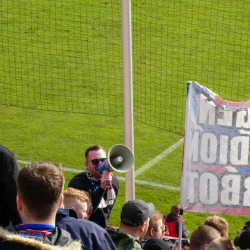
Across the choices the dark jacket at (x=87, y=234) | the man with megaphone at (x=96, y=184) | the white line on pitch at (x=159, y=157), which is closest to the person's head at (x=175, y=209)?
the man with megaphone at (x=96, y=184)

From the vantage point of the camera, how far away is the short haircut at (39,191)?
2217 mm

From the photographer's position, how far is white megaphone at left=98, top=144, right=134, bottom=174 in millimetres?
3830

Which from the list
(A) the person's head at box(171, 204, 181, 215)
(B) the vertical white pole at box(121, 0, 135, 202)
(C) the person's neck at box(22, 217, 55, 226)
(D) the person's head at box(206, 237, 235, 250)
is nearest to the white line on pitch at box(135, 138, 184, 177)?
(A) the person's head at box(171, 204, 181, 215)

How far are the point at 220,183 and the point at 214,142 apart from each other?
39 cm

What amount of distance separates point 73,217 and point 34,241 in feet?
1.98

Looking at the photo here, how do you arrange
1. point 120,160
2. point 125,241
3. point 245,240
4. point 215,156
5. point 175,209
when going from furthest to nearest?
point 175,209, point 215,156, point 120,160, point 245,240, point 125,241

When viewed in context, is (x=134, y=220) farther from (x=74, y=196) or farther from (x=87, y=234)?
(x=87, y=234)

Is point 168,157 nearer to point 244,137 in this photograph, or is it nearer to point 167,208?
point 167,208

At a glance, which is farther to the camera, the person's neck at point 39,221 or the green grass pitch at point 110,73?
the green grass pitch at point 110,73

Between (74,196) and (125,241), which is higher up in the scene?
(74,196)

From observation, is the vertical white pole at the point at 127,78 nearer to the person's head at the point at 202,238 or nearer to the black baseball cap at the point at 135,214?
the black baseball cap at the point at 135,214

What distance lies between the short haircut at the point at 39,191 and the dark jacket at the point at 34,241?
0.11 metres

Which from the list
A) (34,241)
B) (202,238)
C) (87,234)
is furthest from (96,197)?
(34,241)

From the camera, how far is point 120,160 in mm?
3838
